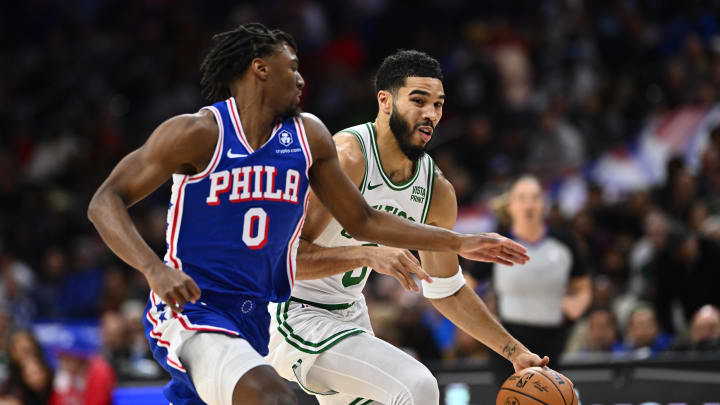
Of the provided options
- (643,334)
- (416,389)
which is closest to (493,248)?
(416,389)

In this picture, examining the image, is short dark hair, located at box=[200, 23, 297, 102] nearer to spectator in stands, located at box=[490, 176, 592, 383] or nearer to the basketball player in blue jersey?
the basketball player in blue jersey

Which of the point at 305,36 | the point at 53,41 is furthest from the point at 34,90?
the point at 305,36

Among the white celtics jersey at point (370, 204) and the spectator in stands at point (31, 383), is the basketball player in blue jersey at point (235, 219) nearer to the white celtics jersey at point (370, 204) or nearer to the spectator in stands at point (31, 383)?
the white celtics jersey at point (370, 204)

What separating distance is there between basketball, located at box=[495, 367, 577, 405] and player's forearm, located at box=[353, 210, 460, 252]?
2.38 feet

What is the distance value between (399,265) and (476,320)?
0.95m

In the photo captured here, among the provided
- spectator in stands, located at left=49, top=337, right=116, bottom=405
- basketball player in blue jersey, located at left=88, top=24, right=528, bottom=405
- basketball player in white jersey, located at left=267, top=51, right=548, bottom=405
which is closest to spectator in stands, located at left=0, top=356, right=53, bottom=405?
spectator in stands, located at left=49, top=337, right=116, bottom=405

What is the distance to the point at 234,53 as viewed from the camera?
4.30m

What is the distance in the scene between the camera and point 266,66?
4.25m

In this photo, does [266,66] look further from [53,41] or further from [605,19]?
[53,41]

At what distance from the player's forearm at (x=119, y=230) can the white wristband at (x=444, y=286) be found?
1.76 meters

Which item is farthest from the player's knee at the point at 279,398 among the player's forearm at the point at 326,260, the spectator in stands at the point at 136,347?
the spectator in stands at the point at 136,347

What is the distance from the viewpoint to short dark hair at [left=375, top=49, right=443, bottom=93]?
16.8ft

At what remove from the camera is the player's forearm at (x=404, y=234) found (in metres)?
4.39

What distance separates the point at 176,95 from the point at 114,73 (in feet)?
5.20
